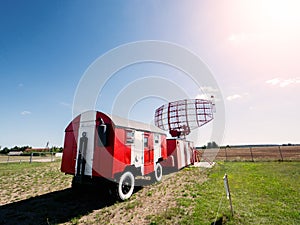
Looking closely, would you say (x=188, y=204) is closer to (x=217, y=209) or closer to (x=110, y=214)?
(x=217, y=209)

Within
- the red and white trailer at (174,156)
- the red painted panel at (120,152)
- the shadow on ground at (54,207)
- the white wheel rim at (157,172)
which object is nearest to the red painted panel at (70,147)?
the shadow on ground at (54,207)

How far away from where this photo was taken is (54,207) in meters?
5.98

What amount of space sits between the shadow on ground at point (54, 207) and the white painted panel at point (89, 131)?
129 cm

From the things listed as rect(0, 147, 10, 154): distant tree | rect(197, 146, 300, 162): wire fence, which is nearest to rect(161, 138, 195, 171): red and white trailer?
rect(197, 146, 300, 162): wire fence

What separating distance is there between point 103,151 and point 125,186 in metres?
2.05

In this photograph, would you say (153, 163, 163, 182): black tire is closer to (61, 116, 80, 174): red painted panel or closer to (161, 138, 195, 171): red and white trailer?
(161, 138, 195, 171): red and white trailer

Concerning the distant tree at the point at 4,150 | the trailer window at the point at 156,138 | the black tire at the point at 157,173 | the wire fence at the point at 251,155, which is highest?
the trailer window at the point at 156,138

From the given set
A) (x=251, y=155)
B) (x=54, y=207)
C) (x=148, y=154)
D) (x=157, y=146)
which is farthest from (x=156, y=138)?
(x=251, y=155)

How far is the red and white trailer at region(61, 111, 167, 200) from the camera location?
629cm

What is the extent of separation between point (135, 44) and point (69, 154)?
1004cm

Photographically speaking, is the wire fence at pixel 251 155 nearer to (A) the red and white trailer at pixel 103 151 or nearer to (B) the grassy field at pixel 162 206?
(B) the grassy field at pixel 162 206

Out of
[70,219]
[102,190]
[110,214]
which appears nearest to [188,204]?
[110,214]

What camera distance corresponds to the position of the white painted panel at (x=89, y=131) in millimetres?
6469

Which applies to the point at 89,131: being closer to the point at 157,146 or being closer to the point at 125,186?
the point at 125,186
